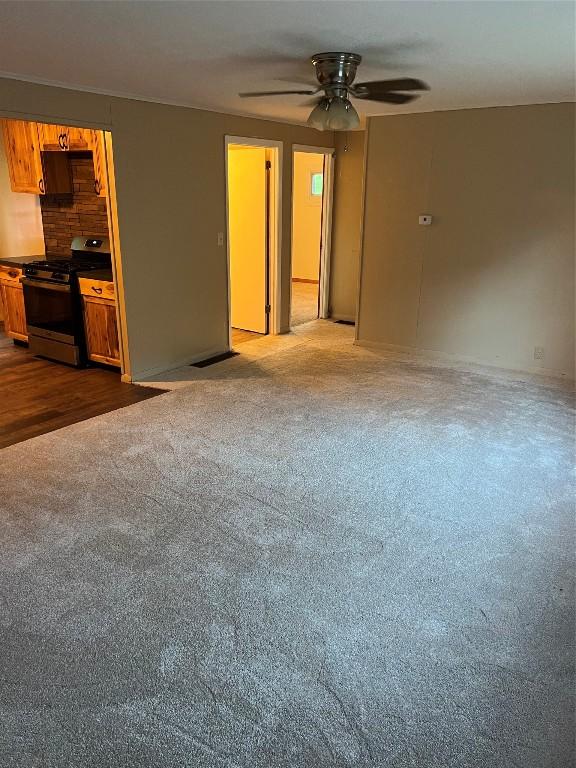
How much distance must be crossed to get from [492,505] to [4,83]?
3.91 meters

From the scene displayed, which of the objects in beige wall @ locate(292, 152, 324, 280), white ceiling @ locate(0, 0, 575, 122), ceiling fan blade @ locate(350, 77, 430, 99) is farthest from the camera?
beige wall @ locate(292, 152, 324, 280)

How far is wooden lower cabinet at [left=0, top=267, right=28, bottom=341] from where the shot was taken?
556 centimetres

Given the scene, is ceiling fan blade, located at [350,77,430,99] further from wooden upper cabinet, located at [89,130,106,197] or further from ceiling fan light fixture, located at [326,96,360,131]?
wooden upper cabinet, located at [89,130,106,197]

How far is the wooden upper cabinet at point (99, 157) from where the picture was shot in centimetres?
448

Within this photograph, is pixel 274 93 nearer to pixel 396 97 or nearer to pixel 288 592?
pixel 396 97

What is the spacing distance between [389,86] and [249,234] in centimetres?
273

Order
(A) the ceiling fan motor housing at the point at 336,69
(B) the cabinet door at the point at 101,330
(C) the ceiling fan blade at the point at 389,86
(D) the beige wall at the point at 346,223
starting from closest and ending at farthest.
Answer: (A) the ceiling fan motor housing at the point at 336,69 < (C) the ceiling fan blade at the point at 389,86 < (B) the cabinet door at the point at 101,330 < (D) the beige wall at the point at 346,223

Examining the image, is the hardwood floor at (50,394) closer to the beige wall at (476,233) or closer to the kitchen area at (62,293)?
the kitchen area at (62,293)

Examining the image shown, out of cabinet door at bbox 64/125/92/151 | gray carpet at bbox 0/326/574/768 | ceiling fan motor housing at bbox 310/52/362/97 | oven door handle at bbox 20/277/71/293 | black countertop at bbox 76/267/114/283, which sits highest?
ceiling fan motor housing at bbox 310/52/362/97

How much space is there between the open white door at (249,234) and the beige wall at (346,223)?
3.80 ft

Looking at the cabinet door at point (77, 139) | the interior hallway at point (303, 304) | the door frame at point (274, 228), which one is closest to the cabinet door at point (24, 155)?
the cabinet door at point (77, 139)

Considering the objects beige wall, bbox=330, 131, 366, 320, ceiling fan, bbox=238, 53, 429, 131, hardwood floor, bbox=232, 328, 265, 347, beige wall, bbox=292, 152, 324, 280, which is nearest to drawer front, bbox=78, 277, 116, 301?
hardwood floor, bbox=232, 328, 265, 347

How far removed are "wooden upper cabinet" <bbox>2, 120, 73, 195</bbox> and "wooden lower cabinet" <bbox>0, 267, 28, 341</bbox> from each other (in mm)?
874

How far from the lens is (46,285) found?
5.18 meters
